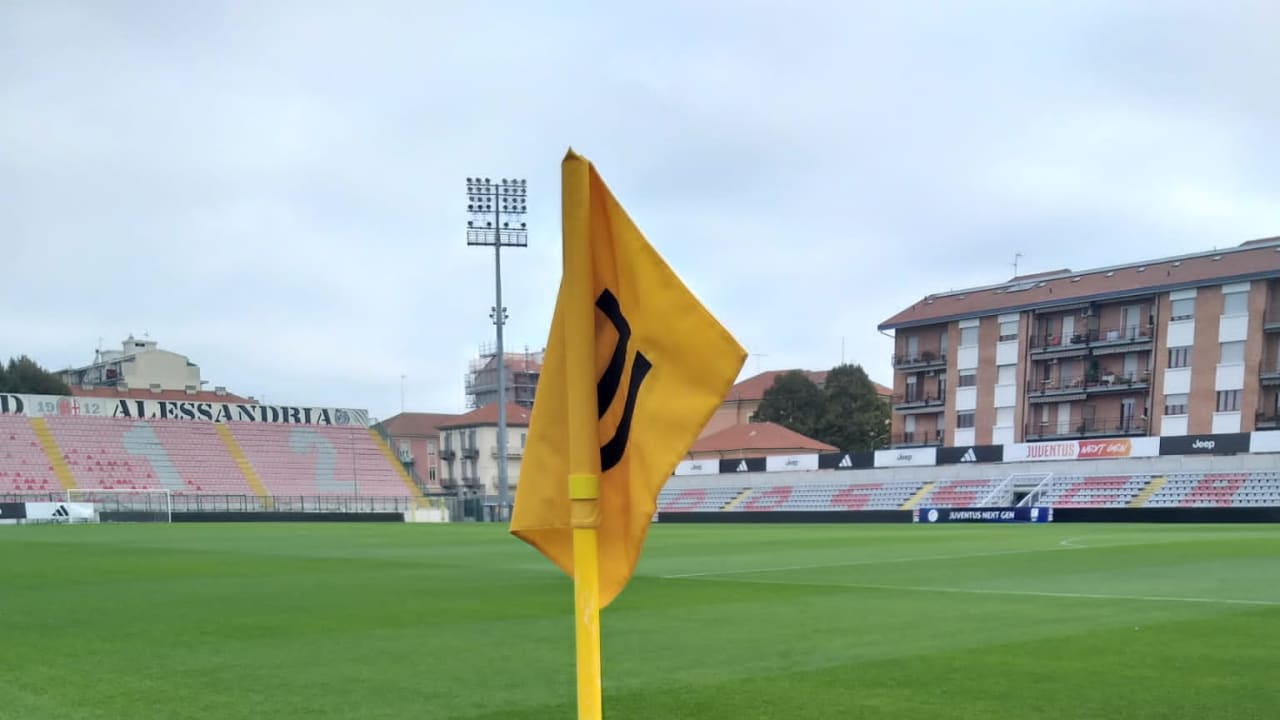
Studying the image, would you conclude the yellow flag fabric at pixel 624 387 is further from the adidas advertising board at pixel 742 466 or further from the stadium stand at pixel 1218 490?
the adidas advertising board at pixel 742 466

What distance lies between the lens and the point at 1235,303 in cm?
5294

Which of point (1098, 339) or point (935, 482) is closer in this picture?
point (935, 482)

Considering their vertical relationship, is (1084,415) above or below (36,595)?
below

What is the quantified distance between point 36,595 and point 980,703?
11.7 meters

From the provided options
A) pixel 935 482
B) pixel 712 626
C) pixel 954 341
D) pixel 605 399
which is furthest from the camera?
pixel 954 341

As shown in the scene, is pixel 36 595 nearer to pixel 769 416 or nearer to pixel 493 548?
pixel 493 548

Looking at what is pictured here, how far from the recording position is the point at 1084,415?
2349 inches

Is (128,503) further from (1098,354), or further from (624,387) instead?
(624,387)

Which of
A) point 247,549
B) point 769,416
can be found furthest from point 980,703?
point 769,416

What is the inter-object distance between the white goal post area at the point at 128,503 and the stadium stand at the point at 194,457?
140 cm

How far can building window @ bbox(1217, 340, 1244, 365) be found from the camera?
173ft

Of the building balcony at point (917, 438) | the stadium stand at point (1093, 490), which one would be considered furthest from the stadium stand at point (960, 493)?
the building balcony at point (917, 438)

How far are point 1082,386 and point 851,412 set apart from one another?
20.9 meters

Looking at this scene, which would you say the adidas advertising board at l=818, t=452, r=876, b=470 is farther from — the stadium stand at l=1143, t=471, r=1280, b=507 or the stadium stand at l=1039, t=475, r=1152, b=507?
the stadium stand at l=1143, t=471, r=1280, b=507
